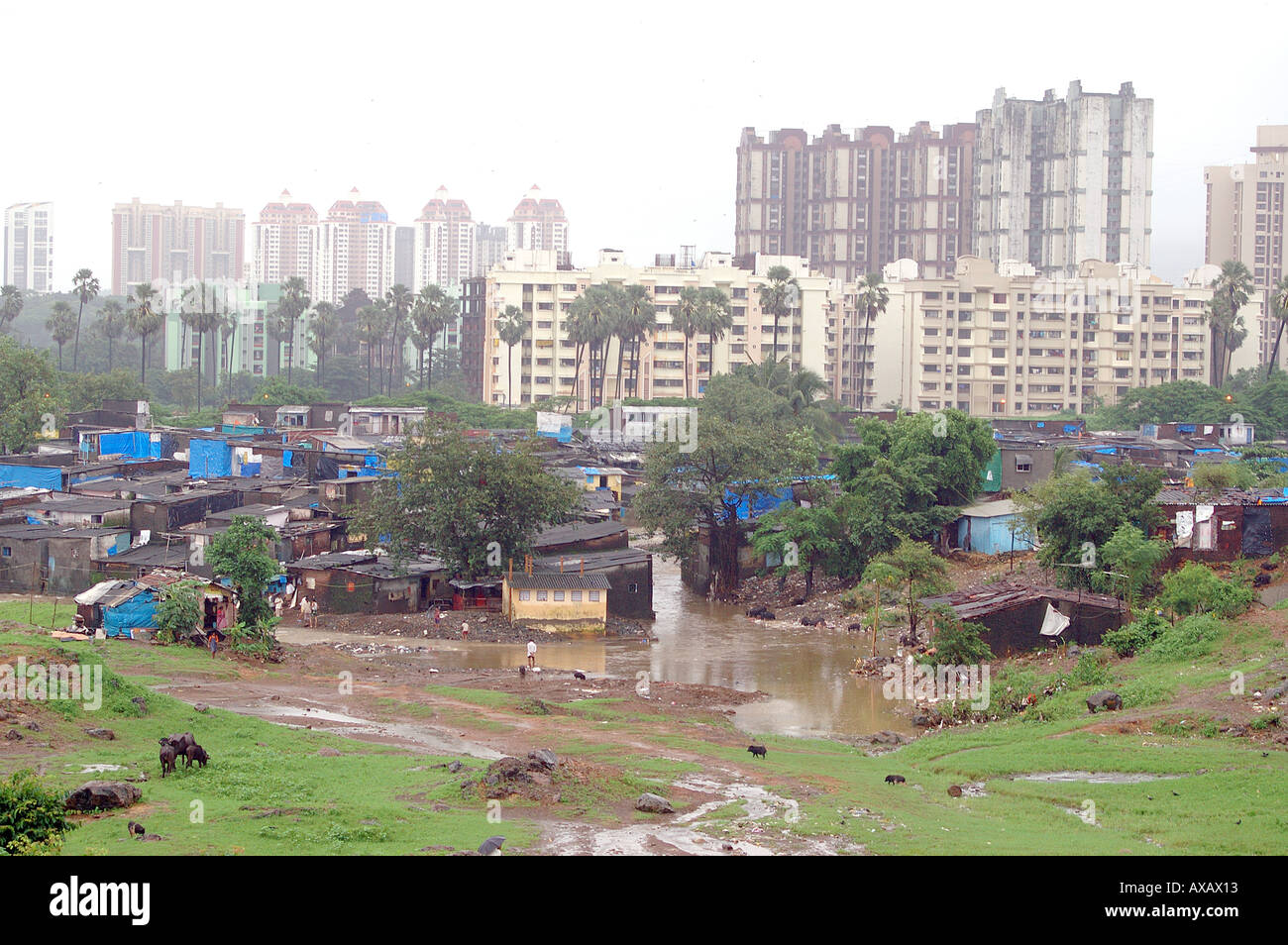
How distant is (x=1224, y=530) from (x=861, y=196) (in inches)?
4415

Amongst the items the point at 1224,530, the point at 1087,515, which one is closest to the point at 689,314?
the point at 1224,530

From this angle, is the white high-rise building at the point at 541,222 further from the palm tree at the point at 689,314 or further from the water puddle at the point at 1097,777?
the water puddle at the point at 1097,777

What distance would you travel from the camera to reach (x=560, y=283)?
9988 centimetres

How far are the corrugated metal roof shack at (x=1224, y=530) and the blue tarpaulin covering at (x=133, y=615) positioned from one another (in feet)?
84.6

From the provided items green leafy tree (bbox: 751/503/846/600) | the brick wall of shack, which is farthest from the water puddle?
green leafy tree (bbox: 751/503/846/600)

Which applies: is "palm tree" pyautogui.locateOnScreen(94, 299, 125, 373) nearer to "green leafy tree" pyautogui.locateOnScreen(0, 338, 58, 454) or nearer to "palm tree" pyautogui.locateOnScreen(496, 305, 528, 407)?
"palm tree" pyautogui.locateOnScreen(496, 305, 528, 407)

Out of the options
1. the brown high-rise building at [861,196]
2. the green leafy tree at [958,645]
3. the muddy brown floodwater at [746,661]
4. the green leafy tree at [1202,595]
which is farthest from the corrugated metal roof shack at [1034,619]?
the brown high-rise building at [861,196]

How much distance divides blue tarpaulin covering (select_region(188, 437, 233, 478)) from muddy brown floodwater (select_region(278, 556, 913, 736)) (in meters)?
20.0

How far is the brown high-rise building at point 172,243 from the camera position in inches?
6934

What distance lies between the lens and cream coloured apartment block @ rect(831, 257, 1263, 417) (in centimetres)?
10169

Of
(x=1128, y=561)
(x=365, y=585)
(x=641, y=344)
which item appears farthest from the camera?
(x=641, y=344)

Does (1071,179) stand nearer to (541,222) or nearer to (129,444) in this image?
(541,222)

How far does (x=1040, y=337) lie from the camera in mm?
102375

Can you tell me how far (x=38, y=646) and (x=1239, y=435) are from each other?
220 ft
